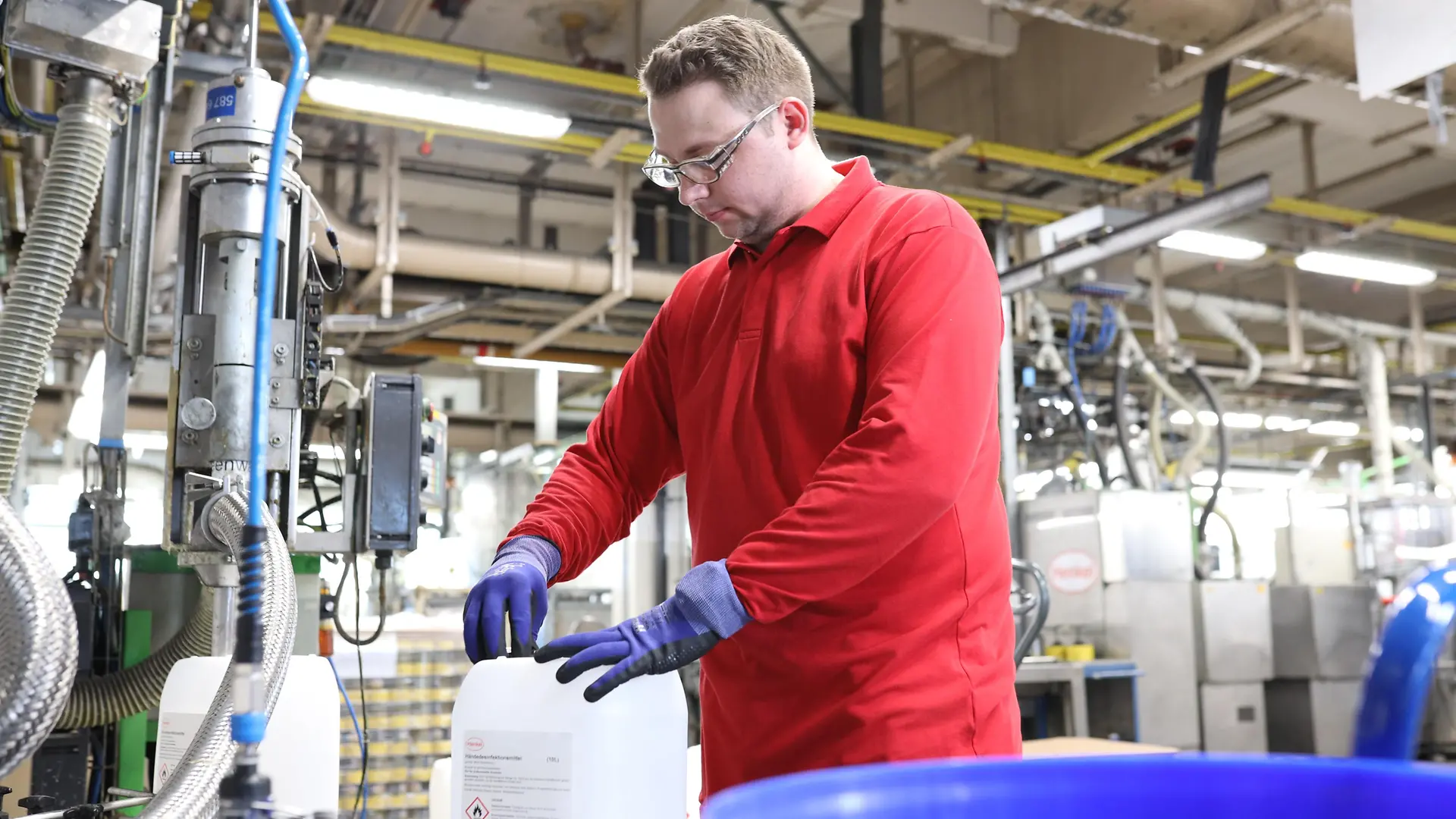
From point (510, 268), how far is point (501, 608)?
4.87m

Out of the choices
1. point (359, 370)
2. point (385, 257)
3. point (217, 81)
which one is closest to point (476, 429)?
point (359, 370)

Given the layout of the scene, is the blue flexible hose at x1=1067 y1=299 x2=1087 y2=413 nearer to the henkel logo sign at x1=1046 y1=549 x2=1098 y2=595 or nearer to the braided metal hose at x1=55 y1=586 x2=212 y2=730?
the henkel logo sign at x1=1046 y1=549 x2=1098 y2=595

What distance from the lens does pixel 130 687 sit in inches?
90.8

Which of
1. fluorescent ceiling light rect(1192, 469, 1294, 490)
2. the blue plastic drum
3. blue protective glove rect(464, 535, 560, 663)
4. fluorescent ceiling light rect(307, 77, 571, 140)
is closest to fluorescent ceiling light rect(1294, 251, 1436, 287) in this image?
fluorescent ceiling light rect(307, 77, 571, 140)

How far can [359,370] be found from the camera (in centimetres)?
854

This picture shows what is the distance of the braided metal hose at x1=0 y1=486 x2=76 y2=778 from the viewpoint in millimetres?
972

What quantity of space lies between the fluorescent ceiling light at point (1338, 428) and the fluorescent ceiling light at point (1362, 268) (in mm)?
4214

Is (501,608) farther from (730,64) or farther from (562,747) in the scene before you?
(730,64)

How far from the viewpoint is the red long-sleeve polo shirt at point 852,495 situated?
3.73ft

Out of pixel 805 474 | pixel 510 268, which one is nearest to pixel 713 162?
pixel 805 474

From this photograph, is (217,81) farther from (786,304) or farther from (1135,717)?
(1135,717)

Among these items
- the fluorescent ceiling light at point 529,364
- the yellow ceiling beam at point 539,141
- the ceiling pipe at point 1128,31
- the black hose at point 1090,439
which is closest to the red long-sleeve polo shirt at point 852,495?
the ceiling pipe at point 1128,31

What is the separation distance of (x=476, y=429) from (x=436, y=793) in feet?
23.0

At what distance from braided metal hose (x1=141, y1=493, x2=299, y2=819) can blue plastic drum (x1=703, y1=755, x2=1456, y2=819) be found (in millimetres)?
713
